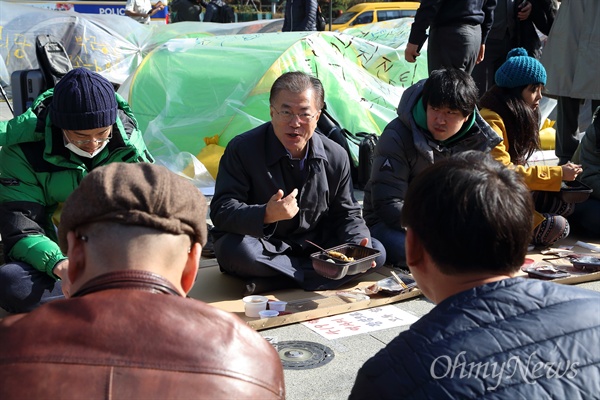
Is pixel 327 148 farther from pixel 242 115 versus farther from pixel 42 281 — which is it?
pixel 242 115

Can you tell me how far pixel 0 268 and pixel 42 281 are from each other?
7.7 inches

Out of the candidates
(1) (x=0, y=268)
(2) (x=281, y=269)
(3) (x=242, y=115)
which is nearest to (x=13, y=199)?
(1) (x=0, y=268)

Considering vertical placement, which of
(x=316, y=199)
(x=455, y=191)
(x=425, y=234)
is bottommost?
(x=316, y=199)

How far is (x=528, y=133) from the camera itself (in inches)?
183

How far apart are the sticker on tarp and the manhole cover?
134 mm

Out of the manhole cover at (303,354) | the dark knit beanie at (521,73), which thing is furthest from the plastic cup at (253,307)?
the dark knit beanie at (521,73)

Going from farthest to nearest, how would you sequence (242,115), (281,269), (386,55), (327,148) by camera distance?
1. (386,55)
2. (242,115)
3. (327,148)
4. (281,269)

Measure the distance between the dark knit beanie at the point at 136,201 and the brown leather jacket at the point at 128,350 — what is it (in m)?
0.12

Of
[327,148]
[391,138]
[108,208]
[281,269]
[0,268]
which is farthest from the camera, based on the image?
[391,138]

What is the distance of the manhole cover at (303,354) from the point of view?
2955 mm

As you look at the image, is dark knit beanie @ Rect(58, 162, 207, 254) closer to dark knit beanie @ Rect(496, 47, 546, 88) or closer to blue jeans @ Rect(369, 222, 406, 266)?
blue jeans @ Rect(369, 222, 406, 266)

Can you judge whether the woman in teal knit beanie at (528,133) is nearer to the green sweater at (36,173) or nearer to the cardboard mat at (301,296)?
the cardboard mat at (301,296)

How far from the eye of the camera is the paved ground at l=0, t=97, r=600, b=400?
274 cm

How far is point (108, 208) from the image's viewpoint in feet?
4.50
